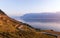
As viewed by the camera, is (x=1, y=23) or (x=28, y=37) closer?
(x=28, y=37)

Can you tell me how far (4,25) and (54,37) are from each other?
6.39 meters

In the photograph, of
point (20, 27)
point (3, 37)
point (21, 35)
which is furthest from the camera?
point (20, 27)

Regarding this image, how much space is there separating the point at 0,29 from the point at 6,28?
32.9 inches

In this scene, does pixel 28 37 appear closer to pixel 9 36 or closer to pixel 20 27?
pixel 9 36

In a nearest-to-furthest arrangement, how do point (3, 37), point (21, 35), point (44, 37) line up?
point (3, 37)
point (21, 35)
point (44, 37)

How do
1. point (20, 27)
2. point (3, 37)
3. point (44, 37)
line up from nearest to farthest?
point (3, 37) < point (44, 37) < point (20, 27)

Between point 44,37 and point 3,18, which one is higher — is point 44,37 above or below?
below

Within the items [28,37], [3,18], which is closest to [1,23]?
[3,18]

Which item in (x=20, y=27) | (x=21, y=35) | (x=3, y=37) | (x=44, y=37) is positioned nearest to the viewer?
(x=3, y=37)

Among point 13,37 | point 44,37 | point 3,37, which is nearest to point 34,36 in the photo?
point 44,37

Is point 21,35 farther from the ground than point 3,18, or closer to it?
closer to it

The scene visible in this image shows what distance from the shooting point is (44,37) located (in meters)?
21.0

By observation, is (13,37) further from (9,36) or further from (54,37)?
(54,37)

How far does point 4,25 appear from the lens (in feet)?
71.1
